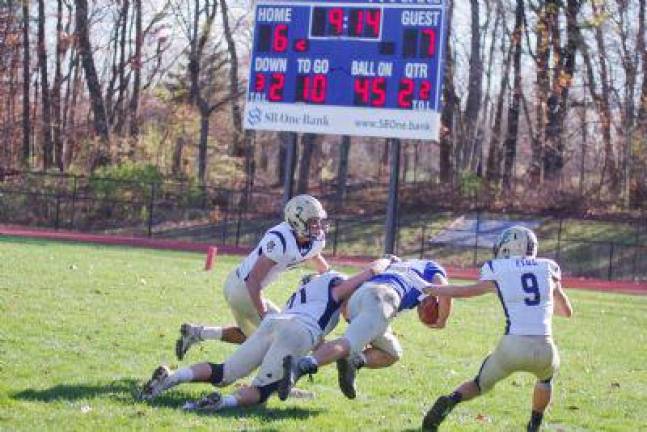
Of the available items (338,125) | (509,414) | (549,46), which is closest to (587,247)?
(549,46)

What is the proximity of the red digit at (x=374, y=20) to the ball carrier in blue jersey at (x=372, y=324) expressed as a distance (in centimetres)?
1170

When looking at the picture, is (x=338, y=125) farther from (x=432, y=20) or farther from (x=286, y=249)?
(x=286, y=249)

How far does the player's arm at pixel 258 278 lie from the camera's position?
25.5 ft

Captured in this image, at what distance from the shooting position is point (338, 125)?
19.3 m

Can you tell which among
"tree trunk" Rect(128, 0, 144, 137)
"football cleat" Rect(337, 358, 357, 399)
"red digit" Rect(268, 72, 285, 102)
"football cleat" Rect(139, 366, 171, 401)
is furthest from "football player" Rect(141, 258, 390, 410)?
"tree trunk" Rect(128, 0, 144, 137)

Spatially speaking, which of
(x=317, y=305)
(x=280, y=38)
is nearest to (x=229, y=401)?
(x=317, y=305)

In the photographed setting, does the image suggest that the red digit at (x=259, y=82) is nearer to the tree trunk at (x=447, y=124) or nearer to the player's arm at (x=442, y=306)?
the player's arm at (x=442, y=306)

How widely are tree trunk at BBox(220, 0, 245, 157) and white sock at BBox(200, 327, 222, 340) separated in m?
34.3

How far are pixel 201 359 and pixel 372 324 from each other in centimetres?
252

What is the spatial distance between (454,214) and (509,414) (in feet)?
84.3

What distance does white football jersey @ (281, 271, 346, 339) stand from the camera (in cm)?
707

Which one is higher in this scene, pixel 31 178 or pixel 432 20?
pixel 432 20

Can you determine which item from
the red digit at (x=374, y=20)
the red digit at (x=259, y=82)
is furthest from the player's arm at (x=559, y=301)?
the red digit at (x=259, y=82)

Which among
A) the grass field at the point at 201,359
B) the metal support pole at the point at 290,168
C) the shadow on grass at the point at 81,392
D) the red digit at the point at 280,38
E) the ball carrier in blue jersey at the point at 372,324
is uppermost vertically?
the red digit at the point at 280,38
